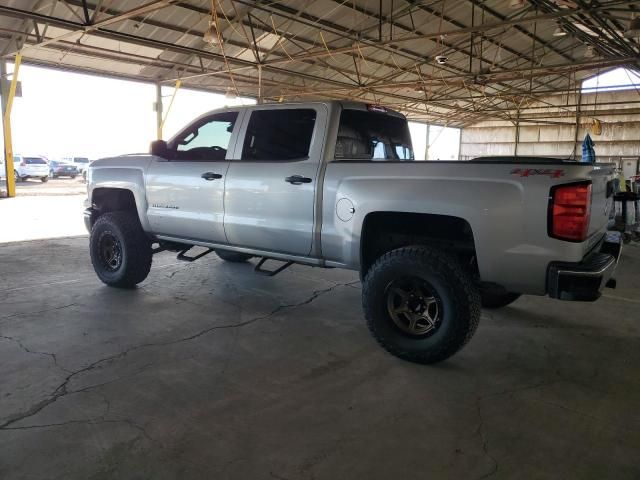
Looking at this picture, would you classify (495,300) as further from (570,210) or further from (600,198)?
(570,210)

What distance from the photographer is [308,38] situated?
15.1 meters

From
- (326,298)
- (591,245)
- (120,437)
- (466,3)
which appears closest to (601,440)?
(591,245)

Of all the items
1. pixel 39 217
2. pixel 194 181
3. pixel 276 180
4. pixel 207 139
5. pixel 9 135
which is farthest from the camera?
pixel 9 135

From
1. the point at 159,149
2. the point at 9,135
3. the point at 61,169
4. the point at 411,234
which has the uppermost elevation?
the point at 9,135

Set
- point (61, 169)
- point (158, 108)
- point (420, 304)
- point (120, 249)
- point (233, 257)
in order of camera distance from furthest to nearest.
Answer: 1. point (61, 169)
2. point (158, 108)
3. point (233, 257)
4. point (120, 249)
5. point (420, 304)

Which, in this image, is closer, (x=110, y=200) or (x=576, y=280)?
(x=576, y=280)

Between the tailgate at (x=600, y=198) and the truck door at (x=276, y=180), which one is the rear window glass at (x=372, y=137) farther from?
the tailgate at (x=600, y=198)

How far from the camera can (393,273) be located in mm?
3475

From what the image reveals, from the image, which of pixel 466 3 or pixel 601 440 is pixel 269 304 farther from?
pixel 466 3

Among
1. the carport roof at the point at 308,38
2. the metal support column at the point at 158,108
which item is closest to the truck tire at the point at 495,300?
the carport roof at the point at 308,38

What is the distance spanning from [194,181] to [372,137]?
173 centimetres

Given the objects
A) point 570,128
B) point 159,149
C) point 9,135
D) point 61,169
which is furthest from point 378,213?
point 61,169

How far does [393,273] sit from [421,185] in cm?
66

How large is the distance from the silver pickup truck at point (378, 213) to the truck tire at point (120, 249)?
0.06 ft
